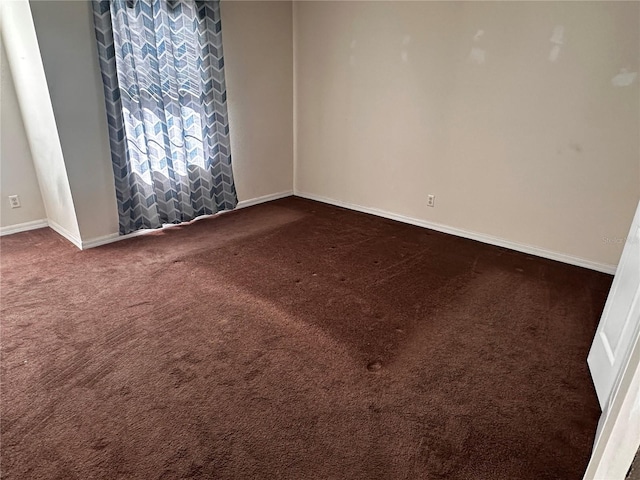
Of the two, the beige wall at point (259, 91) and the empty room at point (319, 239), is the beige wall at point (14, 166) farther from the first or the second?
the beige wall at point (259, 91)

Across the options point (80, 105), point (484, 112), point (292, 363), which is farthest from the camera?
point (484, 112)

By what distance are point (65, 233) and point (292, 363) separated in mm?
2618

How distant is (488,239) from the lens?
351 centimetres

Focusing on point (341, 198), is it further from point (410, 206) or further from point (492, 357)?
point (492, 357)

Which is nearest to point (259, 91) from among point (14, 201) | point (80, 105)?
point (80, 105)

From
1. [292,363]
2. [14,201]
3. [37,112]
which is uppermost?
[37,112]

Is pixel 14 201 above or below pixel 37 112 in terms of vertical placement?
below

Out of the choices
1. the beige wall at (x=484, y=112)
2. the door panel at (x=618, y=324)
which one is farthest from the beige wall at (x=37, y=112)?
the door panel at (x=618, y=324)

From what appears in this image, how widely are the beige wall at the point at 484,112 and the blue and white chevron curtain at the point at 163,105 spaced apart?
3.89 feet

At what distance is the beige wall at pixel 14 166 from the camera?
3207 mm

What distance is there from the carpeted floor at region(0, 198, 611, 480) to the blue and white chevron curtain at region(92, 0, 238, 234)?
56cm

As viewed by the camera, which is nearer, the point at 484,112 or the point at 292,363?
the point at 292,363

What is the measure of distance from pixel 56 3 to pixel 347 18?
2.42 m

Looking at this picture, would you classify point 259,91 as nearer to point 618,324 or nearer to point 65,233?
point 65,233
